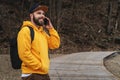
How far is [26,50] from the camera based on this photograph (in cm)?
565

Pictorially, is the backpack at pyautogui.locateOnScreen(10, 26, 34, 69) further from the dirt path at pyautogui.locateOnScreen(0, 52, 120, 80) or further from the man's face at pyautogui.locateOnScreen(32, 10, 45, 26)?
the dirt path at pyautogui.locateOnScreen(0, 52, 120, 80)

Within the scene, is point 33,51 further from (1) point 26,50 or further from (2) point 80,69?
(2) point 80,69

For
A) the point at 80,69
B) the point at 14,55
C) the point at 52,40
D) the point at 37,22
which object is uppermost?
the point at 37,22

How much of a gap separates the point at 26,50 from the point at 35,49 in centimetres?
15

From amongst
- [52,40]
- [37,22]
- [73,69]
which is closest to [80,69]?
[73,69]

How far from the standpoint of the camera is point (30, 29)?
571cm

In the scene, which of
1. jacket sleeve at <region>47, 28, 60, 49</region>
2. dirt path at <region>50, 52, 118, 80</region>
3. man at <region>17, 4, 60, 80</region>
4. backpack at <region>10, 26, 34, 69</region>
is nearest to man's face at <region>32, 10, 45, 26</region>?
man at <region>17, 4, 60, 80</region>

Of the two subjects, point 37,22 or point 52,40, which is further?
point 52,40

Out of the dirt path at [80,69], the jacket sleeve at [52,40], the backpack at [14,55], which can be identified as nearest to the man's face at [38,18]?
the backpack at [14,55]

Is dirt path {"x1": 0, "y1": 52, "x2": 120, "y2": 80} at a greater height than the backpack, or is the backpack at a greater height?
the backpack

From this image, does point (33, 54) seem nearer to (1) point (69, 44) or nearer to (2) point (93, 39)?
(1) point (69, 44)

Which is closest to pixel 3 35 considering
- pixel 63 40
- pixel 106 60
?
pixel 63 40

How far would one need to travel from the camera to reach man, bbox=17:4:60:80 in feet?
18.5

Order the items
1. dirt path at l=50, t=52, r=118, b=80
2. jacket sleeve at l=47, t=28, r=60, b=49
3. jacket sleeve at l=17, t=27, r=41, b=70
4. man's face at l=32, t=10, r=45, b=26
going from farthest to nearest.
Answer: dirt path at l=50, t=52, r=118, b=80 < jacket sleeve at l=47, t=28, r=60, b=49 < man's face at l=32, t=10, r=45, b=26 < jacket sleeve at l=17, t=27, r=41, b=70
